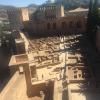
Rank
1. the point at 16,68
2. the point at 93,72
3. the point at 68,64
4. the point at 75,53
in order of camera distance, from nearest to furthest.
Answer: the point at 16,68 → the point at 93,72 → the point at 68,64 → the point at 75,53

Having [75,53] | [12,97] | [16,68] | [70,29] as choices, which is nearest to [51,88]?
[16,68]

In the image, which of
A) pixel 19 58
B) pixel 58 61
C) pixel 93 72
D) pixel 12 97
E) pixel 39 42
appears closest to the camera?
pixel 12 97

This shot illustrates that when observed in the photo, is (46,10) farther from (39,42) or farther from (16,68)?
(16,68)

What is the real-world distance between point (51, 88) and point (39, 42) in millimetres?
15832

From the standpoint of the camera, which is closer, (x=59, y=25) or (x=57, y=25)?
(x=59, y=25)

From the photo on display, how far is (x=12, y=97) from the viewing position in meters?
10.5

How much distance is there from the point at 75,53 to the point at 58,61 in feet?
9.87

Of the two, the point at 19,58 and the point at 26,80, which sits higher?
the point at 19,58

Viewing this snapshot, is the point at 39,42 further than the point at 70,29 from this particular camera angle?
No

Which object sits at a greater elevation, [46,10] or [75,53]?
[46,10]

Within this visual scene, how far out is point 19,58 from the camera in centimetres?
1338

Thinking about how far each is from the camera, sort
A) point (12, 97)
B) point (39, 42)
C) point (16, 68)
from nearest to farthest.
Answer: point (12, 97)
point (16, 68)
point (39, 42)

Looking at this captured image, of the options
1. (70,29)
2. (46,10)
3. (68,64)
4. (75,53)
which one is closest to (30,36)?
(70,29)

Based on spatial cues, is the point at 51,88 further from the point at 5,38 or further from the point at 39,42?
the point at 5,38
